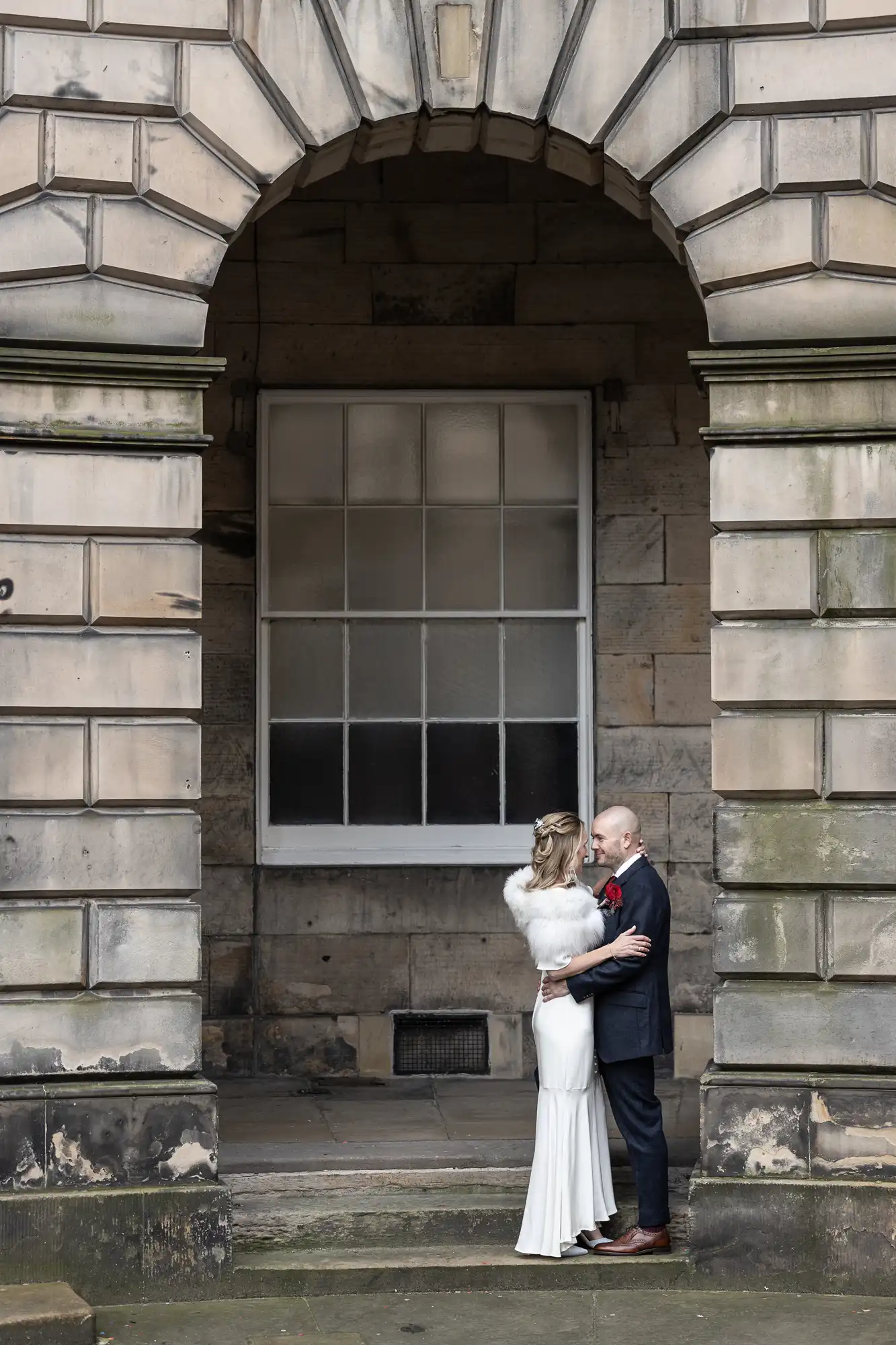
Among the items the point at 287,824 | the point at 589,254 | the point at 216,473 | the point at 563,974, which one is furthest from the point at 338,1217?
the point at 589,254

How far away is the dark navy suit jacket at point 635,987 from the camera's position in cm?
710

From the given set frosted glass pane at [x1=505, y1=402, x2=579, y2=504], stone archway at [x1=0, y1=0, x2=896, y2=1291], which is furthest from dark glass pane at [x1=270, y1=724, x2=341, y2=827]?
stone archway at [x1=0, y1=0, x2=896, y2=1291]

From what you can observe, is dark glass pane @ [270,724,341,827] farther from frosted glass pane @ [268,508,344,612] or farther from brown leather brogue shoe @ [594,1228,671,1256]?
brown leather brogue shoe @ [594,1228,671,1256]

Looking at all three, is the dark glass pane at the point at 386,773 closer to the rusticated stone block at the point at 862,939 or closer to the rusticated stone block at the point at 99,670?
the rusticated stone block at the point at 99,670

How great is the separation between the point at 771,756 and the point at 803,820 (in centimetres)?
31

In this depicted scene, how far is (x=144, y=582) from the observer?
7297 millimetres

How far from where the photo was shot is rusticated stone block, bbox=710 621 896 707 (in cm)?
732

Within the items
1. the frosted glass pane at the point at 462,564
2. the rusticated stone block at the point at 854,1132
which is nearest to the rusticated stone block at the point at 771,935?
the rusticated stone block at the point at 854,1132

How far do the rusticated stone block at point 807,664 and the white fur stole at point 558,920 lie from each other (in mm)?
1097

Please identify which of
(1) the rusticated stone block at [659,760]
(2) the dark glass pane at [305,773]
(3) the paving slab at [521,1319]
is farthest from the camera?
(2) the dark glass pane at [305,773]

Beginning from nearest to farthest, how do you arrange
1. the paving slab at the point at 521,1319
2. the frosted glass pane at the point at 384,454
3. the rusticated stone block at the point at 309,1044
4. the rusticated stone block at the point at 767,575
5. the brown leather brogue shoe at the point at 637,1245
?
the paving slab at the point at 521,1319, the brown leather brogue shoe at the point at 637,1245, the rusticated stone block at the point at 767,575, the rusticated stone block at the point at 309,1044, the frosted glass pane at the point at 384,454

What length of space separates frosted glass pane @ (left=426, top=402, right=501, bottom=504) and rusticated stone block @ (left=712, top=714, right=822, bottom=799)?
3.44 meters

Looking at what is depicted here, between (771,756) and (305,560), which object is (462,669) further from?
(771,756)

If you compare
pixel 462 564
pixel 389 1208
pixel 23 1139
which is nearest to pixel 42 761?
→ pixel 23 1139
